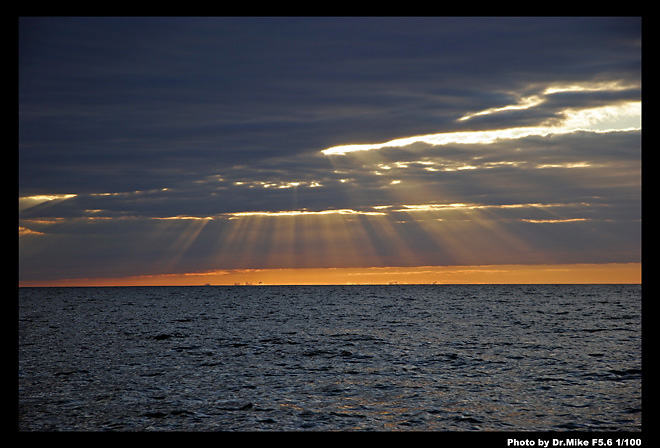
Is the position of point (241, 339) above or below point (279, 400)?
below

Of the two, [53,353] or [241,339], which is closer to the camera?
[53,353]

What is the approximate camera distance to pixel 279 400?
70.9 ft

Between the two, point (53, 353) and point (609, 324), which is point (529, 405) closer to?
point (53, 353)
